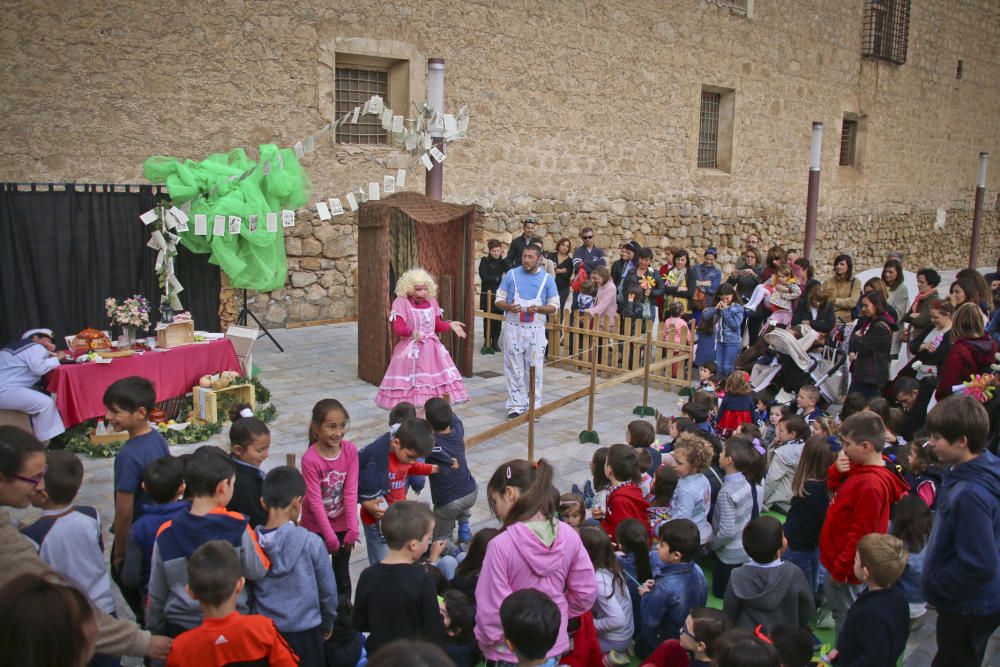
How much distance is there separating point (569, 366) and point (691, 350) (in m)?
1.72

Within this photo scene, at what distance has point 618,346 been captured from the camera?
9.78 metres

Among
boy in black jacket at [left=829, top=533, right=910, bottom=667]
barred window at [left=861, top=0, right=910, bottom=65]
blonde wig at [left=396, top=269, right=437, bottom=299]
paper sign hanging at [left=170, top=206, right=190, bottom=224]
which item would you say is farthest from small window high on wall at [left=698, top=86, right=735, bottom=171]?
boy in black jacket at [left=829, top=533, right=910, bottom=667]

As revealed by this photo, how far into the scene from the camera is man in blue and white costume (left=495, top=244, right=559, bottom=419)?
7785mm

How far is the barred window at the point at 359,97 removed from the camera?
12422 mm

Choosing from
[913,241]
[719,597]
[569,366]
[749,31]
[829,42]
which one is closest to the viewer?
[719,597]

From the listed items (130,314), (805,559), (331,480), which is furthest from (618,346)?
(331,480)

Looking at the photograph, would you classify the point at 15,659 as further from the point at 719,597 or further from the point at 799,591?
the point at 719,597

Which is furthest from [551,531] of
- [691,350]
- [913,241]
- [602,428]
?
[913,241]

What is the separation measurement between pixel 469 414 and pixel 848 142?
17.9 metres

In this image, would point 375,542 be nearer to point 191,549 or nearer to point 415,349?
point 191,549

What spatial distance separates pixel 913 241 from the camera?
79.6ft

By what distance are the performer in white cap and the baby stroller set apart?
20.3 ft

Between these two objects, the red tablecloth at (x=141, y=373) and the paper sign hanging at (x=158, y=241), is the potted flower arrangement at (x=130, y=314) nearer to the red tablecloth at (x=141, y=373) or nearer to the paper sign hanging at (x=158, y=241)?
the red tablecloth at (x=141, y=373)

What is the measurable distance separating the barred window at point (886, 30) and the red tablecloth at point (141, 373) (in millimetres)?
19238
